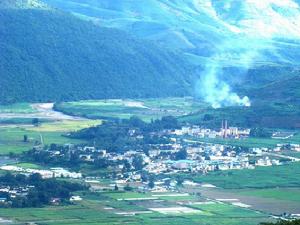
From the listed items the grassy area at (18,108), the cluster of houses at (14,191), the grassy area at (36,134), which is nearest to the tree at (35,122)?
the grassy area at (36,134)

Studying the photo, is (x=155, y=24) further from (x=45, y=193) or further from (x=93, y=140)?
(x=45, y=193)

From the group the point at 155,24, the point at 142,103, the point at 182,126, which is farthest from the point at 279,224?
the point at 155,24

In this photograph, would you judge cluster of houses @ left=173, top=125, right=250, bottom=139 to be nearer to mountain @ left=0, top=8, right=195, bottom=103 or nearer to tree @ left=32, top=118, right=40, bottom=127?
tree @ left=32, top=118, right=40, bottom=127

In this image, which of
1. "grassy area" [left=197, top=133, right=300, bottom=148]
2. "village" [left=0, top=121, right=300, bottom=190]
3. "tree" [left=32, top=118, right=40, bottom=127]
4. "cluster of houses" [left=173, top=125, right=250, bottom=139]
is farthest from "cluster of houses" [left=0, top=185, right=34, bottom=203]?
"tree" [left=32, top=118, right=40, bottom=127]

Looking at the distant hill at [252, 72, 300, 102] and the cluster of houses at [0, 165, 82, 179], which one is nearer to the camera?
the cluster of houses at [0, 165, 82, 179]

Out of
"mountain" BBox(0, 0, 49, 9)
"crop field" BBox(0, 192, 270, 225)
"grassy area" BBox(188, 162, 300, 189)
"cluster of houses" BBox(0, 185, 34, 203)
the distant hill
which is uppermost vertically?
"mountain" BBox(0, 0, 49, 9)

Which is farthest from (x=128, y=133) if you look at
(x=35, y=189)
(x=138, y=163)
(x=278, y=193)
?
(x=35, y=189)
